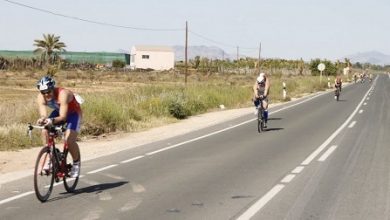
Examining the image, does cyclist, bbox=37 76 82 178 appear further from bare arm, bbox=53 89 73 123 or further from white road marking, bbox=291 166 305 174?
white road marking, bbox=291 166 305 174

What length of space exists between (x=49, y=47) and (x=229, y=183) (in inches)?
3860

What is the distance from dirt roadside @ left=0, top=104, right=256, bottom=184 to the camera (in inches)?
438

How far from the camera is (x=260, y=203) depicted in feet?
25.7

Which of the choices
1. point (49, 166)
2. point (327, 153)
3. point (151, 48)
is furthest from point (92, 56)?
point (49, 166)

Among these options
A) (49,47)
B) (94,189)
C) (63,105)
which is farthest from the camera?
(49,47)

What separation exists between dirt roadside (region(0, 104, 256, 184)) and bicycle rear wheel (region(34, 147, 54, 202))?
1.98 metres

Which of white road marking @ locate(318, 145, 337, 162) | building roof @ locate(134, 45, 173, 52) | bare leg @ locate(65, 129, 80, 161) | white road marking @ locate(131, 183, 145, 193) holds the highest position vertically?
building roof @ locate(134, 45, 173, 52)

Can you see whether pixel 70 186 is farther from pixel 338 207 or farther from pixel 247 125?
pixel 247 125

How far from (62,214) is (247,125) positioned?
14.4m

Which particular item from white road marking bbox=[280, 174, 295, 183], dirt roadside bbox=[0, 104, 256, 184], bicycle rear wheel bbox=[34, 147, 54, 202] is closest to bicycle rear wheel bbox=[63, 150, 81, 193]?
bicycle rear wheel bbox=[34, 147, 54, 202]

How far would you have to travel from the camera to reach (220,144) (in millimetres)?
15195

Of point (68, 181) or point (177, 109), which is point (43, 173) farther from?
point (177, 109)

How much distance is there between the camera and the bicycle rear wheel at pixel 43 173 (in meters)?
7.92

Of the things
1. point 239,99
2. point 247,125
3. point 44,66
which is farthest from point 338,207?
point 44,66
